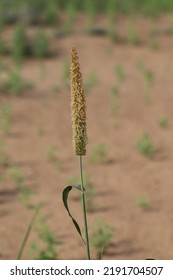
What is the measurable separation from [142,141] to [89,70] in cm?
333

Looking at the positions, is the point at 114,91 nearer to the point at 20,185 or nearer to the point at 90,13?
the point at 20,185

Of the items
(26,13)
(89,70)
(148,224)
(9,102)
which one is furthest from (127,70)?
(148,224)

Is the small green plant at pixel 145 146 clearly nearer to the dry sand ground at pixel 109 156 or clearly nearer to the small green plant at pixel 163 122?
the dry sand ground at pixel 109 156

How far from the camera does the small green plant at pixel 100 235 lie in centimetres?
487

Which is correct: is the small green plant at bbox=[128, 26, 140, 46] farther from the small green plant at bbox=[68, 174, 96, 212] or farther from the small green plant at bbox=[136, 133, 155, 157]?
the small green plant at bbox=[68, 174, 96, 212]

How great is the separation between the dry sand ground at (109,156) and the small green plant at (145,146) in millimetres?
79

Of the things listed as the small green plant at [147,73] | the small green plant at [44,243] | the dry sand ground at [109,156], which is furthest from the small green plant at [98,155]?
the small green plant at [147,73]

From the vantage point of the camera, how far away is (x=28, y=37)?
11133mm

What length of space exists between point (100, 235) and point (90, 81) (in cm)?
470

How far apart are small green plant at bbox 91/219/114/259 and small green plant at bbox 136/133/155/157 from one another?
1.85m

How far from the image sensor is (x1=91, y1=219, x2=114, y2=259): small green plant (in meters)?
4.87

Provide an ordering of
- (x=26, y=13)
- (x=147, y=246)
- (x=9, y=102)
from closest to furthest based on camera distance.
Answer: (x=147, y=246), (x=9, y=102), (x=26, y=13)

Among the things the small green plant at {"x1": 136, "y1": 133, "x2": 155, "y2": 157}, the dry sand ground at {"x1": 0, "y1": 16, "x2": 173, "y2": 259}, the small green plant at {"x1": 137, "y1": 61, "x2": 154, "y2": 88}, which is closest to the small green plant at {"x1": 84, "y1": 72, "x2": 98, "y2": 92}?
the dry sand ground at {"x1": 0, "y1": 16, "x2": 173, "y2": 259}

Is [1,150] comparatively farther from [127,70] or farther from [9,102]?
[127,70]
